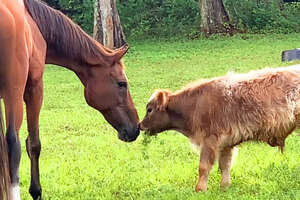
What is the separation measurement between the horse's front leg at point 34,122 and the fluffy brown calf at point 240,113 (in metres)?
1.54

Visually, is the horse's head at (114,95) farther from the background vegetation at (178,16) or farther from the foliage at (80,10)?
the foliage at (80,10)

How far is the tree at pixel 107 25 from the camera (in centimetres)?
1991

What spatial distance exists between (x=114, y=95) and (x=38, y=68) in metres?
1.21

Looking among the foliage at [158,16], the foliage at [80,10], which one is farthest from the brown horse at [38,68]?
the foliage at [80,10]

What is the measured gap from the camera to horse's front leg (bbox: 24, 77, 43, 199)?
17.3ft

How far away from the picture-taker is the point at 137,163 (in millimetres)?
6957

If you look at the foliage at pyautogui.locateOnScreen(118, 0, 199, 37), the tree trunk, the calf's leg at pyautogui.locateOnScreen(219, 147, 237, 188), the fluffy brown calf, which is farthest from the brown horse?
the foliage at pyautogui.locateOnScreen(118, 0, 199, 37)

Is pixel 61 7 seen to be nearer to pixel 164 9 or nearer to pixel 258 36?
pixel 164 9

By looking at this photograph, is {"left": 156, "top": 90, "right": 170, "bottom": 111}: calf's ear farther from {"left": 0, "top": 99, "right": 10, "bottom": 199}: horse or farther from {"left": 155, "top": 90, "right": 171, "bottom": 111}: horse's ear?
{"left": 0, "top": 99, "right": 10, "bottom": 199}: horse

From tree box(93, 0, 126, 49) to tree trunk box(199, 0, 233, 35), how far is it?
3.75 meters

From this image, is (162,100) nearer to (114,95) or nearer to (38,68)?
(114,95)

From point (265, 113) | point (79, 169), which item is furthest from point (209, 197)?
point (79, 169)

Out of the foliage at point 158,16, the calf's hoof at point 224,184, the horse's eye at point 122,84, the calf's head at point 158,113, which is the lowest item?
the foliage at point 158,16

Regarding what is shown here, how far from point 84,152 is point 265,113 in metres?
2.81
